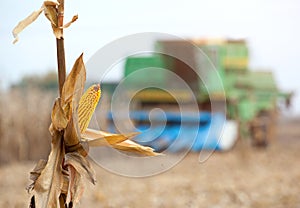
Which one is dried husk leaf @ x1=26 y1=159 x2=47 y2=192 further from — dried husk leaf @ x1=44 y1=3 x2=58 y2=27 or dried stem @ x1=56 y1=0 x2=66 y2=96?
dried husk leaf @ x1=44 y1=3 x2=58 y2=27

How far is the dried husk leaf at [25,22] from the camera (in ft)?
5.87

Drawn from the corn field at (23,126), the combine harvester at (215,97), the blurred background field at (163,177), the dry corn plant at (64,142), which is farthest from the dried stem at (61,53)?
the combine harvester at (215,97)

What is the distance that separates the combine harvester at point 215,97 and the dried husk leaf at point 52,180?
8.92 metres

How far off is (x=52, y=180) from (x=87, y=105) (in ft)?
0.94

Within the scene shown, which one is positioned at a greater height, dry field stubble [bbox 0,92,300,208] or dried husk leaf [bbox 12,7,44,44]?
dried husk leaf [bbox 12,7,44,44]

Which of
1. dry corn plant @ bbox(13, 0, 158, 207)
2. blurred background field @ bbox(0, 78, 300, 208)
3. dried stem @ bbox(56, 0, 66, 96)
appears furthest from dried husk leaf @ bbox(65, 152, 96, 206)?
blurred background field @ bbox(0, 78, 300, 208)

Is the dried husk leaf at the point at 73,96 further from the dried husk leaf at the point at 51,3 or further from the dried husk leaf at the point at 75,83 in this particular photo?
the dried husk leaf at the point at 51,3

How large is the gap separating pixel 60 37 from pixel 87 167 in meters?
0.40

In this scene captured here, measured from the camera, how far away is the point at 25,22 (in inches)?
71.3

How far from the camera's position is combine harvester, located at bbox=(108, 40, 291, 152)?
11.9m

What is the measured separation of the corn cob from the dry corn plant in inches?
1.0

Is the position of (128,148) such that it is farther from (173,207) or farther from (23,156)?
(23,156)

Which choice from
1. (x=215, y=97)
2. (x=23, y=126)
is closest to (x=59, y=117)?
(x=23, y=126)

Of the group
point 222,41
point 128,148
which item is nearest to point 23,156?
point 222,41
